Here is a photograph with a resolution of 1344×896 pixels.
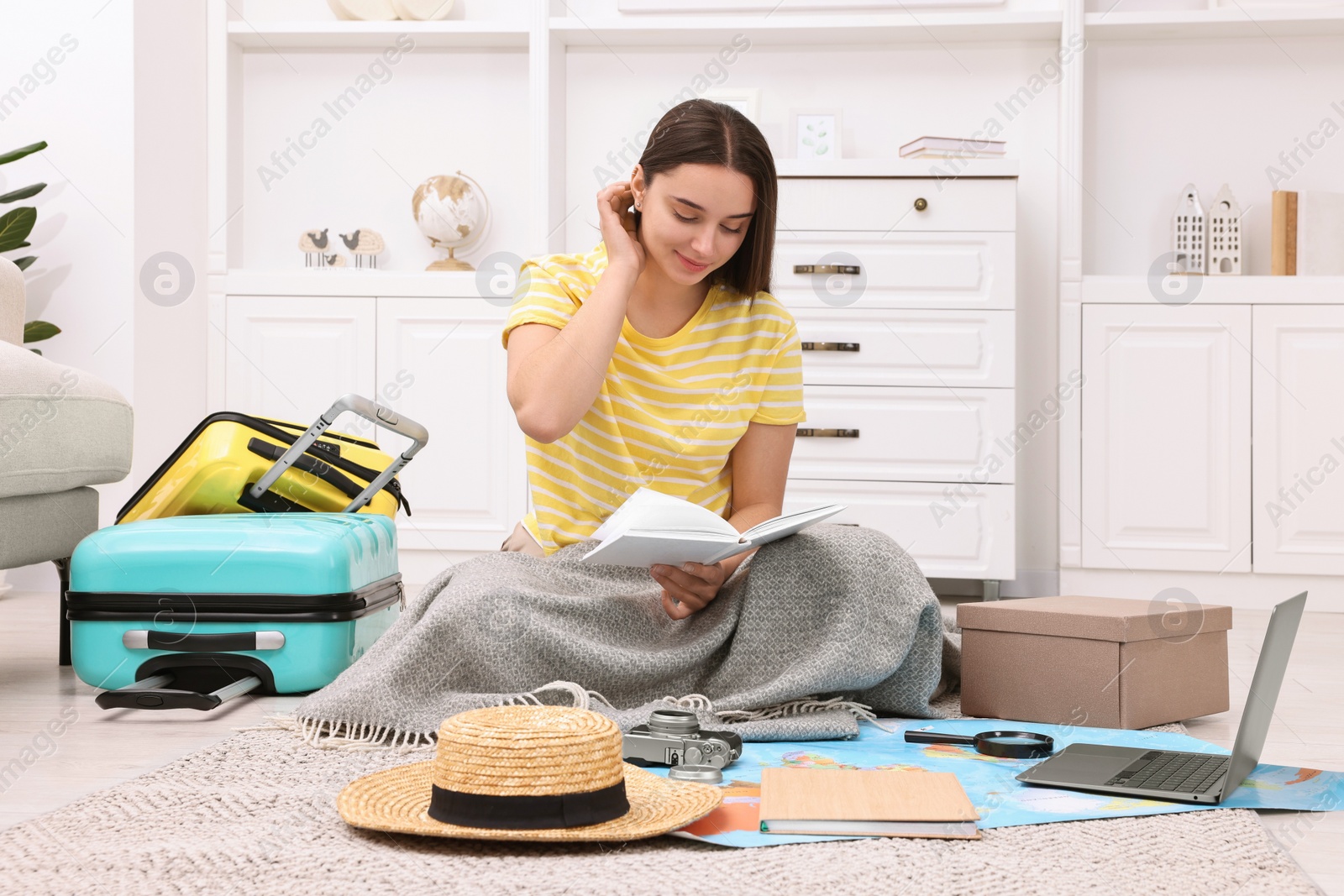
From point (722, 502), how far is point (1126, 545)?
5.87 ft

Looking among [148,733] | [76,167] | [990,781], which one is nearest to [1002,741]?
[990,781]

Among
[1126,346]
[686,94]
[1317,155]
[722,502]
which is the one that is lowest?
[722,502]

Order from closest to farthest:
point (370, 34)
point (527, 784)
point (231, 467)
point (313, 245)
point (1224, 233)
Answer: point (527, 784) < point (231, 467) < point (1224, 233) < point (370, 34) < point (313, 245)

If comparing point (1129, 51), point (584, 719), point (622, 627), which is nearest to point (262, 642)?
point (622, 627)

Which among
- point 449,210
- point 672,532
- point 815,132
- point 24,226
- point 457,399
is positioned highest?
point 815,132

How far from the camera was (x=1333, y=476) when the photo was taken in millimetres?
3000

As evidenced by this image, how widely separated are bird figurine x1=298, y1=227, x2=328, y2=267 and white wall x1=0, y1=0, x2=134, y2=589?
60 cm

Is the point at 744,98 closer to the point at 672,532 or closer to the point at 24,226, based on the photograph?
the point at 24,226

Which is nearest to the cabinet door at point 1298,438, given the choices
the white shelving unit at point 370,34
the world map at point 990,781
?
the world map at point 990,781

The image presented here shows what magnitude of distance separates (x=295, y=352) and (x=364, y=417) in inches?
59.5

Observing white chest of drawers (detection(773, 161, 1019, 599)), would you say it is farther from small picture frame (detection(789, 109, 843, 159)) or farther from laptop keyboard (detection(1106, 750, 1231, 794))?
laptop keyboard (detection(1106, 750, 1231, 794))

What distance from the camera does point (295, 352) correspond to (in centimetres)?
331

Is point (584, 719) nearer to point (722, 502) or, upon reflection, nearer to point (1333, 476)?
point (722, 502)

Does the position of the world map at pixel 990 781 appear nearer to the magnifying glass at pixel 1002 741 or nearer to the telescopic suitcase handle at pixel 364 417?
the magnifying glass at pixel 1002 741
